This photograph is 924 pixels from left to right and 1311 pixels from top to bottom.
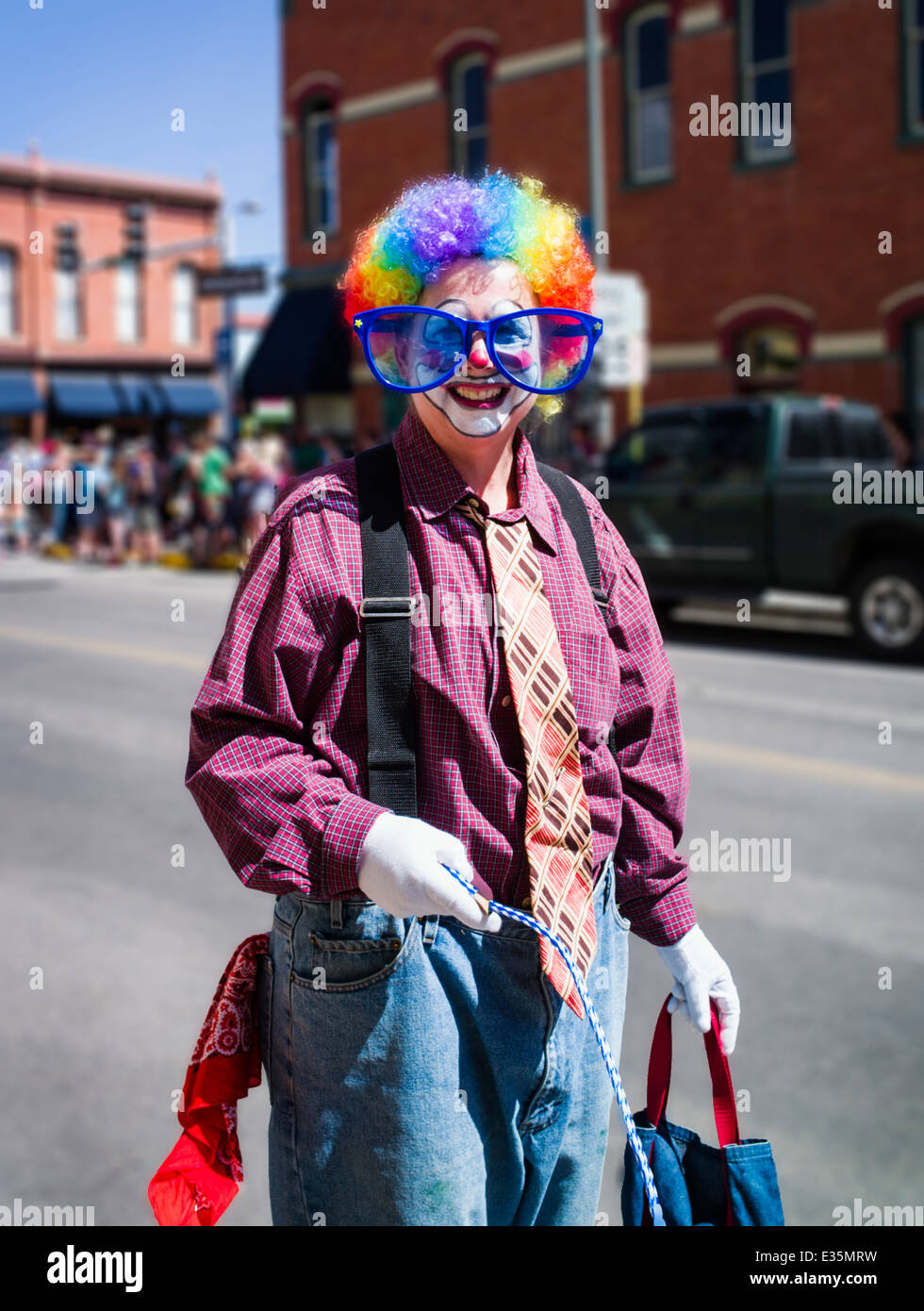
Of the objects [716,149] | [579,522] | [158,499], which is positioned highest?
[716,149]

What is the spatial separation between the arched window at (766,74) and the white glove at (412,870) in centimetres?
1689

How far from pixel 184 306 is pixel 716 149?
2749 cm

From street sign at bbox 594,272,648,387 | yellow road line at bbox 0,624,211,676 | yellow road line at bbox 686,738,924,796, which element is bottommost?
yellow road line at bbox 686,738,924,796

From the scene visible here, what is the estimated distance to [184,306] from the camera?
4203 cm

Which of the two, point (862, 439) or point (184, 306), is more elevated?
point (184, 306)

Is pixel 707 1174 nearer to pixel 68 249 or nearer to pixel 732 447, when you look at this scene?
pixel 732 447

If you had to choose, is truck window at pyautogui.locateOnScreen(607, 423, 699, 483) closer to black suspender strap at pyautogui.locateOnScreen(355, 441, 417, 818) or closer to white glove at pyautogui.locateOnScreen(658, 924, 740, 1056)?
white glove at pyautogui.locateOnScreen(658, 924, 740, 1056)

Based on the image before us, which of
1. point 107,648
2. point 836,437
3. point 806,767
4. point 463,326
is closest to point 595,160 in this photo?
point 836,437

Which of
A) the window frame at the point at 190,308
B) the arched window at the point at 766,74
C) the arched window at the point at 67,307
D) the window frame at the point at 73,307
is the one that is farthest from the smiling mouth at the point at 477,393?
the window frame at the point at 190,308

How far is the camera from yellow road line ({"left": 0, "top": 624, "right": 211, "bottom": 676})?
438 inches

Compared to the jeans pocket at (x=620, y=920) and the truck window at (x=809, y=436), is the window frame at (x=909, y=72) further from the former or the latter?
the jeans pocket at (x=620, y=920)

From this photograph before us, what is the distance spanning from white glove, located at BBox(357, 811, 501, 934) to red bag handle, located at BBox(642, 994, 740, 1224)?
49 cm

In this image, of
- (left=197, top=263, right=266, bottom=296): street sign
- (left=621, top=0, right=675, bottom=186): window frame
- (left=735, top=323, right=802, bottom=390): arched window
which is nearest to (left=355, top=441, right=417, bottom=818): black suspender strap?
(left=735, top=323, right=802, bottom=390): arched window

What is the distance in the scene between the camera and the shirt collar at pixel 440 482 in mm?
1964
